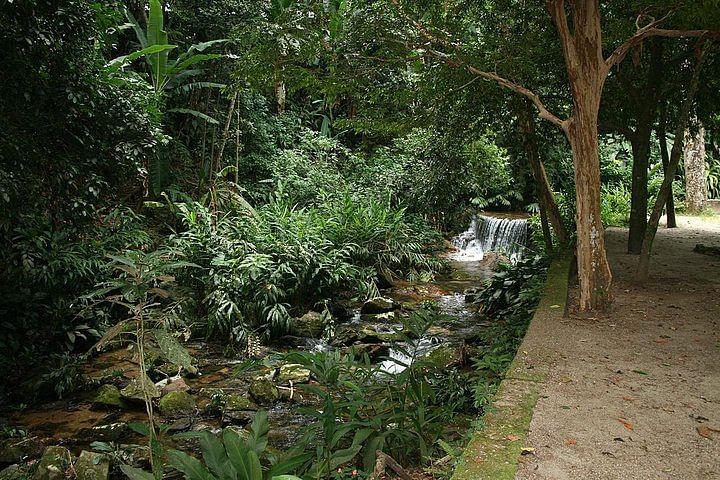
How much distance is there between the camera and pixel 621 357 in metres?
4.12

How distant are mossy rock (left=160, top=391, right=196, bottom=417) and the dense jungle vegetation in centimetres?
78

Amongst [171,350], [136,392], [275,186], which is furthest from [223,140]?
[171,350]

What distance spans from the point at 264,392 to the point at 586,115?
4.37 metres

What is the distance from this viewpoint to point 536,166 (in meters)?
8.46

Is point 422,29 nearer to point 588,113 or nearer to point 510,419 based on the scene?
point 588,113

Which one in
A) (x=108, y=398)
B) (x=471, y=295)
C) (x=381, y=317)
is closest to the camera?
(x=108, y=398)

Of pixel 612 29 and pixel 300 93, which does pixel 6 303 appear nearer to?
pixel 612 29

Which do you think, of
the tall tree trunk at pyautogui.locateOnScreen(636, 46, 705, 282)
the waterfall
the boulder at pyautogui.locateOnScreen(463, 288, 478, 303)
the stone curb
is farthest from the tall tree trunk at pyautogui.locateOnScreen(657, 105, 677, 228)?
the stone curb

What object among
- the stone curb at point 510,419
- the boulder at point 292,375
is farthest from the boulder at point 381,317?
the stone curb at point 510,419

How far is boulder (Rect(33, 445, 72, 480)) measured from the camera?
3.73 meters

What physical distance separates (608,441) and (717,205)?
54.0 ft

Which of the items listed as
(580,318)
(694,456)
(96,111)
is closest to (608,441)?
(694,456)

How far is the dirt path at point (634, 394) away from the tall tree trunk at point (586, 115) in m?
0.69

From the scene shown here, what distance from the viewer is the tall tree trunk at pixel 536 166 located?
26.1 ft
